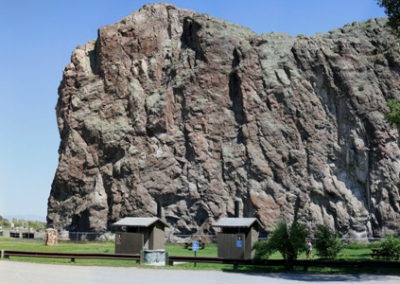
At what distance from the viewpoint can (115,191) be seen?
287 ft

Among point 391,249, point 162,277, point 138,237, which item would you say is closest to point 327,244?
point 391,249

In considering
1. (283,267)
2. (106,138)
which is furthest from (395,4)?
(106,138)

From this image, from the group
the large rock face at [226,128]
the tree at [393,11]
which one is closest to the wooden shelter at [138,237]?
the tree at [393,11]

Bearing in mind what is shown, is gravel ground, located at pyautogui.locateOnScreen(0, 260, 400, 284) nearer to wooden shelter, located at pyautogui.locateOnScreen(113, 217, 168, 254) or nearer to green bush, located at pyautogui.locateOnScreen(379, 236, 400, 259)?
green bush, located at pyautogui.locateOnScreen(379, 236, 400, 259)

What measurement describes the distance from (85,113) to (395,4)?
2837 inches

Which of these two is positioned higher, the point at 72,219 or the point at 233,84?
the point at 233,84

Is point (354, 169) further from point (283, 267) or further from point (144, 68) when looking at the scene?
point (283, 267)

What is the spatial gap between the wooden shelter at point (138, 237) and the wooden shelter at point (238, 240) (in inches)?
277

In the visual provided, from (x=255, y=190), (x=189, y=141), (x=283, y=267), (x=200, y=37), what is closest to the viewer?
(x=283, y=267)

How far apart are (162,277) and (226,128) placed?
65845 mm

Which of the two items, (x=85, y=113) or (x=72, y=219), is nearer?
(x=72, y=219)

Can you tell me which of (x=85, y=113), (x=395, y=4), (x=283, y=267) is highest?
(x=85, y=113)

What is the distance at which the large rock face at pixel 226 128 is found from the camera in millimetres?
83188

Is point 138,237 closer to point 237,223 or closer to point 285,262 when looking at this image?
point 237,223
